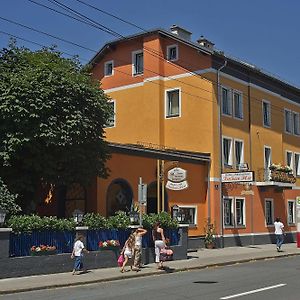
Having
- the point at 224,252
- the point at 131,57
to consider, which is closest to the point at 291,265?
the point at 224,252

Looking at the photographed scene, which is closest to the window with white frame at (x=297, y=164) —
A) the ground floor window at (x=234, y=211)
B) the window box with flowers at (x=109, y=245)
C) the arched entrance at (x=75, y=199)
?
the ground floor window at (x=234, y=211)

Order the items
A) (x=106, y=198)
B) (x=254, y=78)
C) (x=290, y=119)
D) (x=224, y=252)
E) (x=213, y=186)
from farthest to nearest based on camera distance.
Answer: (x=290, y=119) < (x=254, y=78) < (x=213, y=186) < (x=224, y=252) < (x=106, y=198)

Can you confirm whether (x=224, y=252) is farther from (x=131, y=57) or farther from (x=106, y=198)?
(x=131, y=57)

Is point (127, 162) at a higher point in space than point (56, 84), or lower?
lower

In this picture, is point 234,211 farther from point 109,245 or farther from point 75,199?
point 109,245

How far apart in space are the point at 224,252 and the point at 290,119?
15.7 metres

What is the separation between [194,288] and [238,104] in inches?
842

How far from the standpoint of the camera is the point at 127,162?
85.1 feet

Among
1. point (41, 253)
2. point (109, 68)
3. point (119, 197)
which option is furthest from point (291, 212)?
point (41, 253)

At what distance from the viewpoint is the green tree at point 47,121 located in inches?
738

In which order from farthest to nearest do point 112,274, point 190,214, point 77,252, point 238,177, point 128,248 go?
point 190,214 < point 238,177 < point 128,248 < point 112,274 < point 77,252

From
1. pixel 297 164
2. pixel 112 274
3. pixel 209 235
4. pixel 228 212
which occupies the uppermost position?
pixel 297 164

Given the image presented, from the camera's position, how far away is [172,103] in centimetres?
3400

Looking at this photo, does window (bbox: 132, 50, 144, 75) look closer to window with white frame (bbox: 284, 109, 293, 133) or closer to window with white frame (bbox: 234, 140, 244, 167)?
window with white frame (bbox: 234, 140, 244, 167)
